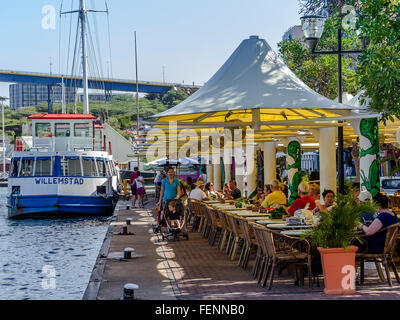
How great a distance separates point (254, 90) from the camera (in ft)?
37.5

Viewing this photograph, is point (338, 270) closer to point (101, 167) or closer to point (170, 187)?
point (170, 187)

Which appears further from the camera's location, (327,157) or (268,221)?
(327,157)

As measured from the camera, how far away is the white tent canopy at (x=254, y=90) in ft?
35.7

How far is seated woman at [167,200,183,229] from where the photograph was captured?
651 inches

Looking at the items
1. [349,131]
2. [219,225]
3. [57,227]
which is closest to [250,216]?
[219,225]

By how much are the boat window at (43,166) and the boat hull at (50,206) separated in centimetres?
149

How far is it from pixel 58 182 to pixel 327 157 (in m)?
19.4

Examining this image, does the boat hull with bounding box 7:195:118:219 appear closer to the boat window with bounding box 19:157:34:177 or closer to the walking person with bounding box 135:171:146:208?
the boat window with bounding box 19:157:34:177

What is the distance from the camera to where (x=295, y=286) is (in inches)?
375

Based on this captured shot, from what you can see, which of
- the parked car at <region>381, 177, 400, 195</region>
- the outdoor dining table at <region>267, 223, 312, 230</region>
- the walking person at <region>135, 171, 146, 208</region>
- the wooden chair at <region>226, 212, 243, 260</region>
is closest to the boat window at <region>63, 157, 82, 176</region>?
the walking person at <region>135, 171, 146, 208</region>

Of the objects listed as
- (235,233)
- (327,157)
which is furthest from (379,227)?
(327,157)
